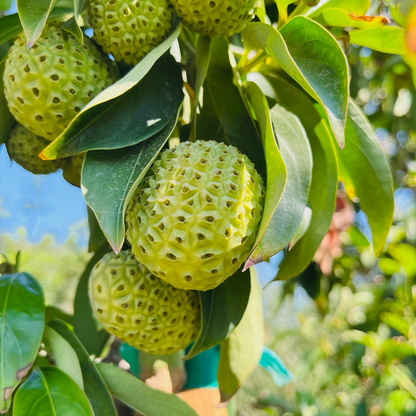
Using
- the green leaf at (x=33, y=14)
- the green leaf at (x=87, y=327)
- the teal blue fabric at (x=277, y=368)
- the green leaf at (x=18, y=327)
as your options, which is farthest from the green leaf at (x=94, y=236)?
the teal blue fabric at (x=277, y=368)

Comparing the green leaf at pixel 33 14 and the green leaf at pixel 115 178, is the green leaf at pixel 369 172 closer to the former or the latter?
the green leaf at pixel 115 178

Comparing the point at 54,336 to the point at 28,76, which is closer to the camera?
the point at 28,76

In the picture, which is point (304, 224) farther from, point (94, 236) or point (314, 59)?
point (94, 236)

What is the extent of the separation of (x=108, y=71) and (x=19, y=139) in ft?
0.80

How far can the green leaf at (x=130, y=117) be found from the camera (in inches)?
23.6

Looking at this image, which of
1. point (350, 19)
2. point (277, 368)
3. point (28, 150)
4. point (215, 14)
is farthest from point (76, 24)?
point (277, 368)

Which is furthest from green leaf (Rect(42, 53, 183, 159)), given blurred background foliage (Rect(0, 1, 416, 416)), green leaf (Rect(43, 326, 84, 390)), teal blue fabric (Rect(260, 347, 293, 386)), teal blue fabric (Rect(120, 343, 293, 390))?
blurred background foliage (Rect(0, 1, 416, 416))

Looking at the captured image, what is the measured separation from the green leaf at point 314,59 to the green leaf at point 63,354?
1.77 ft

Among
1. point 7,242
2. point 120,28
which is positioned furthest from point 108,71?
point 7,242

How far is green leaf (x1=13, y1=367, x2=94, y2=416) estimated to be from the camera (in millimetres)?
674

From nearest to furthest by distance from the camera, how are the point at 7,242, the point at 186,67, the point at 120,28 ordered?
the point at 120,28, the point at 186,67, the point at 7,242

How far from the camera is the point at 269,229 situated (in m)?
0.58

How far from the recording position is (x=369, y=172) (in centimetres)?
88

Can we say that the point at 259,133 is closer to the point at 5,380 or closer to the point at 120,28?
the point at 120,28
